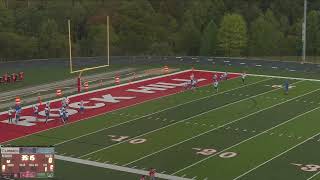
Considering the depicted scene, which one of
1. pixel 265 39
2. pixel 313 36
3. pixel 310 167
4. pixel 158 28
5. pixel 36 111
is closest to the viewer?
pixel 310 167

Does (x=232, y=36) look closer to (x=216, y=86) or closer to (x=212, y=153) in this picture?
(x=216, y=86)

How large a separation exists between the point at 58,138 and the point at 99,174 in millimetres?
5509

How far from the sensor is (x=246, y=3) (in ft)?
252

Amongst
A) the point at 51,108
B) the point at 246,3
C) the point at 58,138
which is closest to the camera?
the point at 58,138

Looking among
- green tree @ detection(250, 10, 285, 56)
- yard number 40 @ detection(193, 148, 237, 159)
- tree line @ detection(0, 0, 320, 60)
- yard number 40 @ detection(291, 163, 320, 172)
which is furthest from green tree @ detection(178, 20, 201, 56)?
yard number 40 @ detection(291, 163, 320, 172)

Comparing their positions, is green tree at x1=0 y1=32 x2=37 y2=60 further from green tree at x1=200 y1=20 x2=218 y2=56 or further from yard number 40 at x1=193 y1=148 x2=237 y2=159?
yard number 40 at x1=193 y1=148 x2=237 y2=159

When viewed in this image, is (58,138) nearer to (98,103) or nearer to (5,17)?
(98,103)

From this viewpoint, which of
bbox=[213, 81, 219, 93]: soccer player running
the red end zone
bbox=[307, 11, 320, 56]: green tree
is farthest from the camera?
bbox=[307, 11, 320, 56]: green tree

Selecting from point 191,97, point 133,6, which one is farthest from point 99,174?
point 133,6

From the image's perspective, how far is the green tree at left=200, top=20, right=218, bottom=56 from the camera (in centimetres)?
6431
